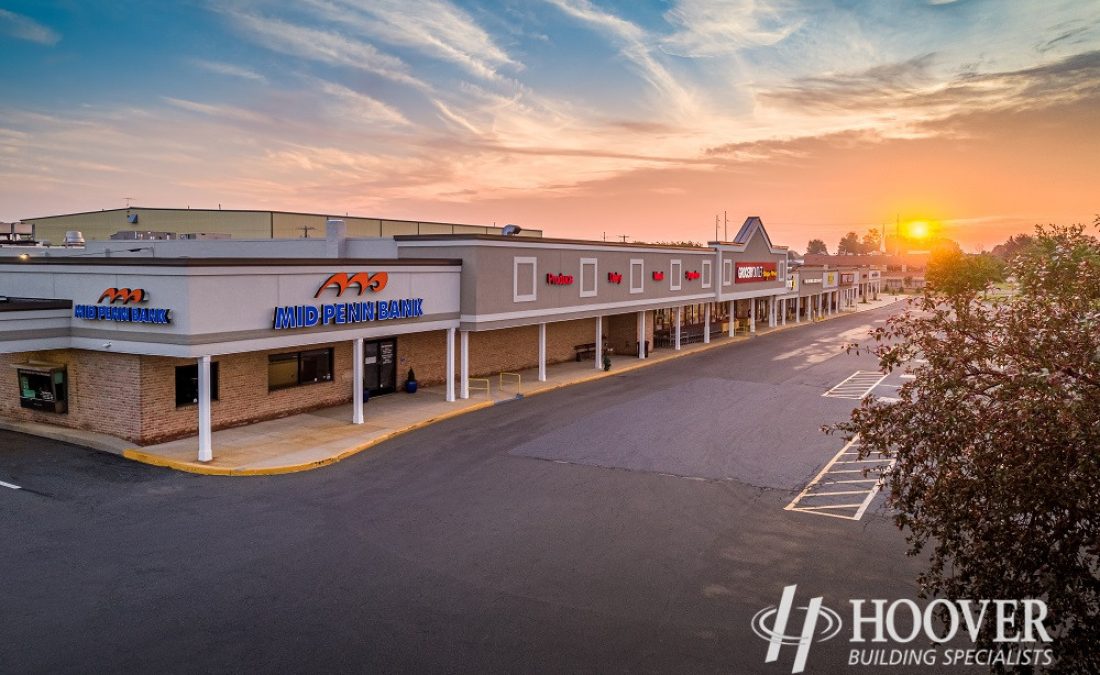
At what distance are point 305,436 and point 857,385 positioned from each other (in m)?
25.5

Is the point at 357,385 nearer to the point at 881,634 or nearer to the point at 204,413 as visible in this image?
the point at 204,413

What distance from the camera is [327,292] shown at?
2327cm

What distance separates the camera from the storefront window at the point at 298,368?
24.8 m

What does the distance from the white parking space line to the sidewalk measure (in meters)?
12.4

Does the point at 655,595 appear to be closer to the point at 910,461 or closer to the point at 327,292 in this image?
the point at 910,461

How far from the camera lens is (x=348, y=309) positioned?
23.8 m

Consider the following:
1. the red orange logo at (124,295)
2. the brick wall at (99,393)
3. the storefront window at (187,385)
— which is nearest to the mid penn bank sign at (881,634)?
the red orange logo at (124,295)

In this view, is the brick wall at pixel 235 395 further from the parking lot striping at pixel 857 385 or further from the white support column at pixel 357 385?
the parking lot striping at pixel 857 385

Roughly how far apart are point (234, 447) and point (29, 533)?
670 cm

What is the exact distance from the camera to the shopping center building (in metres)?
19.9

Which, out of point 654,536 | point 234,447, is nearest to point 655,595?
point 654,536

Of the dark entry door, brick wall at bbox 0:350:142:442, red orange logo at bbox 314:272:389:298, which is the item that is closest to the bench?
the dark entry door

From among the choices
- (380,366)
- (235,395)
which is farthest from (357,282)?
(380,366)

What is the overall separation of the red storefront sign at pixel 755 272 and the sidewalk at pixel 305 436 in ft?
91.1
